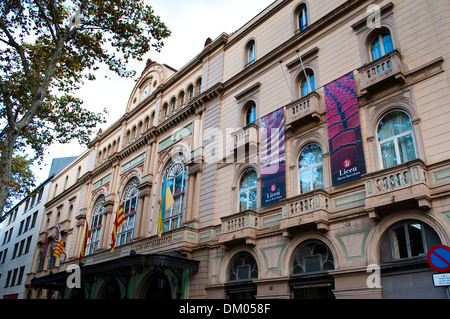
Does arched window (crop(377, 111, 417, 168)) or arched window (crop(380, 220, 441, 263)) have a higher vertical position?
arched window (crop(377, 111, 417, 168))

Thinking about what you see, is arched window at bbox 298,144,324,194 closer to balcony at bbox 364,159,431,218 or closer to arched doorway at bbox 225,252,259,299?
balcony at bbox 364,159,431,218

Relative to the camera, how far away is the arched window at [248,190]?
57.7 feet

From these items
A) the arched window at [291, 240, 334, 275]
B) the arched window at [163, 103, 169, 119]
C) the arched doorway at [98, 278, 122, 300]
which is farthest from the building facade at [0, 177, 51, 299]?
the arched window at [291, 240, 334, 275]

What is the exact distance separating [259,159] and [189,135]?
696cm

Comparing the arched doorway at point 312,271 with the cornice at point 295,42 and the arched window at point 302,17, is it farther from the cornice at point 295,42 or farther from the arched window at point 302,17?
the arched window at point 302,17

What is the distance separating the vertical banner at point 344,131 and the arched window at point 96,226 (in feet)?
69.5

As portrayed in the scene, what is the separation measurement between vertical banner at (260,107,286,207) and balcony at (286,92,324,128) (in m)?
0.68

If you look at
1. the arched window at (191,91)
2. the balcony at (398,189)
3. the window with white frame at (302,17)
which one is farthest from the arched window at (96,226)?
the balcony at (398,189)

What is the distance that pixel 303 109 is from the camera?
16.0 meters

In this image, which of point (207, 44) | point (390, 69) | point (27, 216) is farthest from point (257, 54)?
point (27, 216)

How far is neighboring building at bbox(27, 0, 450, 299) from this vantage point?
1168cm

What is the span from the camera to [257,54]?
68.3 ft
